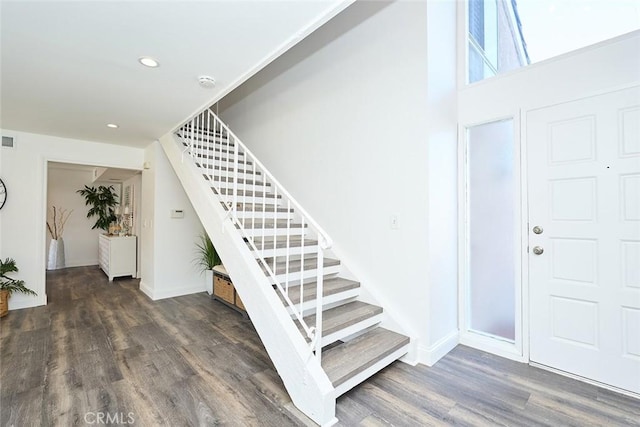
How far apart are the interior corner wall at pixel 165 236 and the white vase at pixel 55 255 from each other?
3.49 metres

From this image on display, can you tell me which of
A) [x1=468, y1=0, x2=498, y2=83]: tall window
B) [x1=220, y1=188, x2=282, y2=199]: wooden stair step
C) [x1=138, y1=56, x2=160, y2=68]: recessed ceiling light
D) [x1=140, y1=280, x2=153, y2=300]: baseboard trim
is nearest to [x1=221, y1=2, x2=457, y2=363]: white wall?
[x1=468, y1=0, x2=498, y2=83]: tall window

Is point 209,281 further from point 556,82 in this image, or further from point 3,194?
point 556,82

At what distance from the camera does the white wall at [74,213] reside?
6688 mm

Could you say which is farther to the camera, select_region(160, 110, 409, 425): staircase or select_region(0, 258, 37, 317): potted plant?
select_region(0, 258, 37, 317): potted plant

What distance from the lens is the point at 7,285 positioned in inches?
142

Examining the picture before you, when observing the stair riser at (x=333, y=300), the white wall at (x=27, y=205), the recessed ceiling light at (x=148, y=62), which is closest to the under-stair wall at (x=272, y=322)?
the stair riser at (x=333, y=300)

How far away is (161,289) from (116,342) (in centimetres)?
152

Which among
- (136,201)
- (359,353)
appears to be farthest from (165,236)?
(359,353)

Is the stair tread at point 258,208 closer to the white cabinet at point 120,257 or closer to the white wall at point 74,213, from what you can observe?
the white cabinet at point 120,257

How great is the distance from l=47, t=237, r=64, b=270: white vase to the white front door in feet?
28.1

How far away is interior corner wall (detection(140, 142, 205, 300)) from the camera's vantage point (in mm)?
4273

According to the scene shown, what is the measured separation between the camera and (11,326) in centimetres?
316

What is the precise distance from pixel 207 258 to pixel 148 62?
2.92 meters

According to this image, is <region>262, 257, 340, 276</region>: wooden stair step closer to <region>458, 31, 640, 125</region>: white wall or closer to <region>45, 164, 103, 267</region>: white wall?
<region>458, 31, 640, 125</region>: white wall
